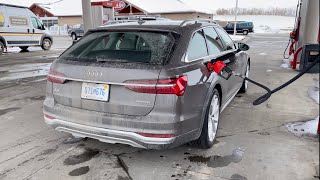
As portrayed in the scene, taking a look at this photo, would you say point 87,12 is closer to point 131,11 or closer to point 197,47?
point 197,47

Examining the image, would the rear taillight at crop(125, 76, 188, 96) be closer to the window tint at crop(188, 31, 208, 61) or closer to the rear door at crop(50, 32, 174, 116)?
the rear door at crop(50, 32, 174, 116)

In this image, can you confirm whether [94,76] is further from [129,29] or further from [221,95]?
[221,95]

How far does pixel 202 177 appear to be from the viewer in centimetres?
325

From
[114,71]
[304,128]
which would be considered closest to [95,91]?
[114,71]

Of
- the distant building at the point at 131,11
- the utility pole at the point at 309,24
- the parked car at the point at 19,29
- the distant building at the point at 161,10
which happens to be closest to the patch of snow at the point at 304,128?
the utility pole at the point at 309,24

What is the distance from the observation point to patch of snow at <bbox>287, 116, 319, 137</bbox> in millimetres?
4434

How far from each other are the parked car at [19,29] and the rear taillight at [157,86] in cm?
1468

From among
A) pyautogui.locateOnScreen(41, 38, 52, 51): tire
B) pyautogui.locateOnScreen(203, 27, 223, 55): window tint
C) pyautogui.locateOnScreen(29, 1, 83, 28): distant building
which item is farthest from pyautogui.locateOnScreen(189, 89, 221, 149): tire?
pyautogui.locateOnScreen(29, 1, 83, 28): distant building

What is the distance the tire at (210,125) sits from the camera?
371cm

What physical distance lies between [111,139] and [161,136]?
54cm

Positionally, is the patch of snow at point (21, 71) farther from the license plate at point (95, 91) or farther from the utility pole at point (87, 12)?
the license plate at point (95, 91)

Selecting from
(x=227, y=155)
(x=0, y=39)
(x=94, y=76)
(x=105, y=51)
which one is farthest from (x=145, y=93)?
(x=0, y=39)

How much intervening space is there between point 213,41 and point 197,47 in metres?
0.73

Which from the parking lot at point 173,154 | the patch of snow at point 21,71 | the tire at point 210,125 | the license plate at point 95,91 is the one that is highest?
the license plate at point 95,91
